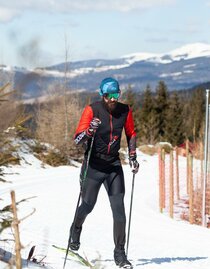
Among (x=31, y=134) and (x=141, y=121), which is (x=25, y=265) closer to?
(x=31, y=134)

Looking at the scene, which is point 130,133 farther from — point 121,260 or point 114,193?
point 121,260

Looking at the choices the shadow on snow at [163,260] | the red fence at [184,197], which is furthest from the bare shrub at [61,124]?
the shadow on snow at [163,260]

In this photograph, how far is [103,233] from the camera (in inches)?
371

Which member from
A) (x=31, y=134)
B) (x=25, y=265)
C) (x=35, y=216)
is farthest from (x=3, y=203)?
(x=31, y=134)

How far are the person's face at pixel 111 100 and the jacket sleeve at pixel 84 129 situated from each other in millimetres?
193

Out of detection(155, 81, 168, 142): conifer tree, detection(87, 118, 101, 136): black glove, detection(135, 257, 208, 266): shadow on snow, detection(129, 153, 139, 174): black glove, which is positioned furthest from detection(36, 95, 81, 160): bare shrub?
detection(155, 81, 168, 142): conifer tree

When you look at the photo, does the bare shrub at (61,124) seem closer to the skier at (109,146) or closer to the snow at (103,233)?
the snow at (103,233)

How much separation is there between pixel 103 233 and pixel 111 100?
11.5 ft

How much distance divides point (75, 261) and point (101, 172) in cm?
99

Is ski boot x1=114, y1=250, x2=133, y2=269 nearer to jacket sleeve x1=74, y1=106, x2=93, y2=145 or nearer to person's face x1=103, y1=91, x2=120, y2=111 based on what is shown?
jacket sleeve x1=74, y1=106, x2=93, y2=145

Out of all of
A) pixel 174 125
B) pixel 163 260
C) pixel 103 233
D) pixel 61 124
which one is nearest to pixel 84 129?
pixel 163 260

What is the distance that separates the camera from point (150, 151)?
38688mm

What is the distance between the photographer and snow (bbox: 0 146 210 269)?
691 cm

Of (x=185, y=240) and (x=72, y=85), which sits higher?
(x=72, y=85)
